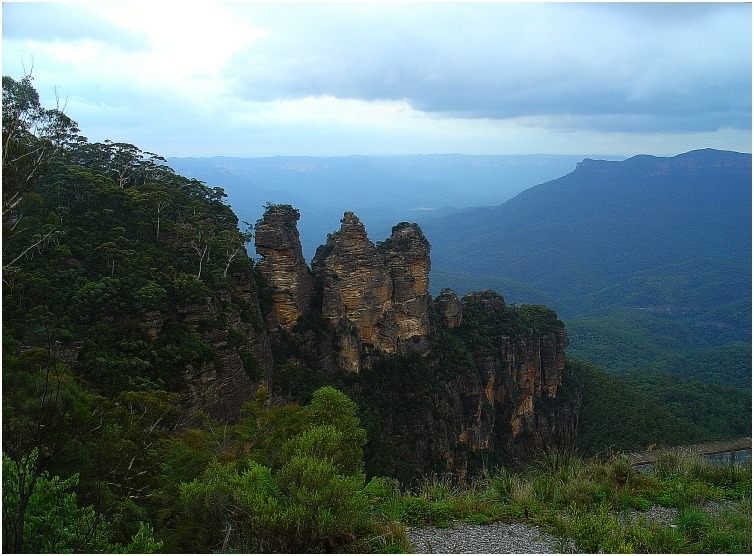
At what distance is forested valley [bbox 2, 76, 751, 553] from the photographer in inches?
270

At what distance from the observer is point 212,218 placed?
87.8 feet

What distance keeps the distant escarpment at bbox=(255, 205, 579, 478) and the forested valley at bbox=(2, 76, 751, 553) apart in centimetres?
21

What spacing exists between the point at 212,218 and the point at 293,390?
9.04 meters

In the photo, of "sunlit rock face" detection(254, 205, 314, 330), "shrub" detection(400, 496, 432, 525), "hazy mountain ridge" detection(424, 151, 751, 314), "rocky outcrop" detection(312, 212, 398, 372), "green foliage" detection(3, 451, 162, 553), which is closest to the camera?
"green foliage" detection(3, 451, 162, 553)

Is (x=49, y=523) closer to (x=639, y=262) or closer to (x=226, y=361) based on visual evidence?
(x=226, y=361)

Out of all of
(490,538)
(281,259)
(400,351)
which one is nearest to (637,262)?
(400,351)

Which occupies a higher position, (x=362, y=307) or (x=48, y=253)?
(x=48, y=253)

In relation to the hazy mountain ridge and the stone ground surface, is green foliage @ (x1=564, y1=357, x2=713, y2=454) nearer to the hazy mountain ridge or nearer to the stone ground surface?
the stone ground surface

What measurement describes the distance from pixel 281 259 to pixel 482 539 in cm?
2041

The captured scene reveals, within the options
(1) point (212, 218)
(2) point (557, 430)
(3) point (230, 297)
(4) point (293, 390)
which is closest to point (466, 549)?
(3) point (230, 297)

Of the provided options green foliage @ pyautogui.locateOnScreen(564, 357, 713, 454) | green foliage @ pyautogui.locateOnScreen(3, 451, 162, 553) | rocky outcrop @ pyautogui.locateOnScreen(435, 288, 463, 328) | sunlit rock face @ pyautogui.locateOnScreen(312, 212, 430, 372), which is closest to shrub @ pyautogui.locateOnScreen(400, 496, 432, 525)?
green foliage @ pyautogui.locateOnScreen(3, 451, 162, 553)

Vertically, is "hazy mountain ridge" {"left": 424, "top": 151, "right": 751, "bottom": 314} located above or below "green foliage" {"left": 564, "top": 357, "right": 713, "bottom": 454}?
above

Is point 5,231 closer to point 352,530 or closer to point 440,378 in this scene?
point 352,530

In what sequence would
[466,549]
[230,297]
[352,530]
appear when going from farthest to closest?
1. [230,297]
2. [466,549]
3. [352,530]
